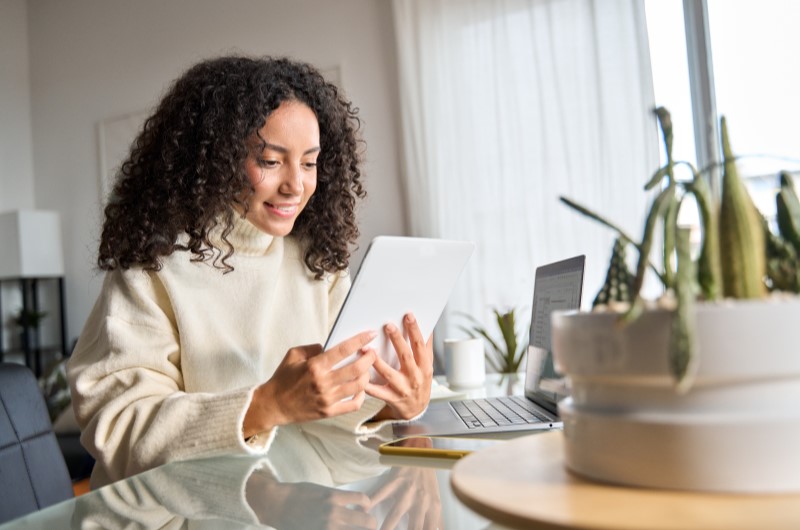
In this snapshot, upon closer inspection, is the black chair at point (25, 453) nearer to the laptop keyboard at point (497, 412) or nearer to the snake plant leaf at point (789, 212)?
the laptop keyboard at point (497, 412)

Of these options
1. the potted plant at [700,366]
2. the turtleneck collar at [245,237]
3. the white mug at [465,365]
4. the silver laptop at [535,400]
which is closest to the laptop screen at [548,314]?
the silver laptop at [535,400]

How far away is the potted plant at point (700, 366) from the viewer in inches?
15.3

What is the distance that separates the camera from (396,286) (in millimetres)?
1112

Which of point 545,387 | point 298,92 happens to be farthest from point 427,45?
point 545,387

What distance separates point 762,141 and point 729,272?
2.98 m

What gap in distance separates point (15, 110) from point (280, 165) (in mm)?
4527

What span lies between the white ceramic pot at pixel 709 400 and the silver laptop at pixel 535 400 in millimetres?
621

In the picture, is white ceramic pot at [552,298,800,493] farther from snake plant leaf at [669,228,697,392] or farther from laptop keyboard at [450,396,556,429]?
laptop keyboard at [450,396,556,429]

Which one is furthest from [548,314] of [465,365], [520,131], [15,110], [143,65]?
[15,110]

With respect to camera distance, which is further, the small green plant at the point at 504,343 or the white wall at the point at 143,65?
the white wall at the point at 143,65

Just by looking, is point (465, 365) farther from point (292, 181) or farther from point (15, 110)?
point (15, 110)

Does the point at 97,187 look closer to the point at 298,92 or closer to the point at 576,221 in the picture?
the point at 576,221

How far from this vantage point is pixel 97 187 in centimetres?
506

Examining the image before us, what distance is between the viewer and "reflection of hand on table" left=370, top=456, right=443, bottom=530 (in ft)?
→ 2.10
